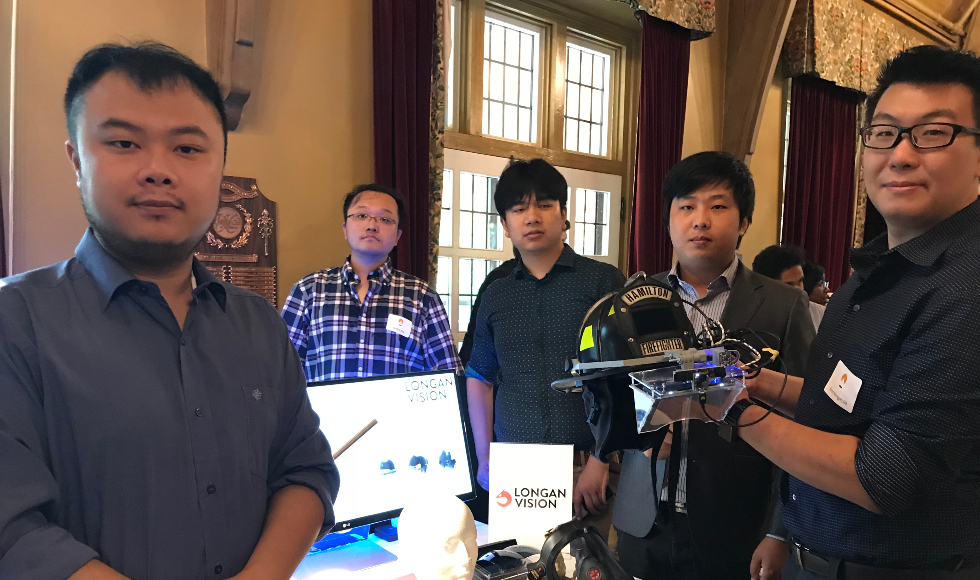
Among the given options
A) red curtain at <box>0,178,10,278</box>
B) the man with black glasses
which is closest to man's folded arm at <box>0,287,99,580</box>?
the man with black glasses

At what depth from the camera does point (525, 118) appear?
11.6ft

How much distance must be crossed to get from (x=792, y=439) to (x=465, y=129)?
103 inches

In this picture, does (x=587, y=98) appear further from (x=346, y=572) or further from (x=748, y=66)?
(x=346, y=572)

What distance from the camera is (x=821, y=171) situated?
16.1ft

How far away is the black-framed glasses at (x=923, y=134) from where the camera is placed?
3.13 feet

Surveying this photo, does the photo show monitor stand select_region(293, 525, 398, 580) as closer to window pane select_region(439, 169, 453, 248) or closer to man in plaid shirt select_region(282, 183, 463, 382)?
man in plaid shirt select_region(282, 183, 463, 382)

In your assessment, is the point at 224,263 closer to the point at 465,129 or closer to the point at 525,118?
the point at 465,129

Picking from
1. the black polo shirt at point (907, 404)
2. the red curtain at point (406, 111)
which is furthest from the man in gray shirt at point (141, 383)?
the red curtain at point (406, 111)

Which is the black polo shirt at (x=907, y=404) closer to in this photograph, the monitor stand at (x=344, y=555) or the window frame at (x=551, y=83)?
the monitor stand at (x=344, y=555)

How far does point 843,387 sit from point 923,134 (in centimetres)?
46

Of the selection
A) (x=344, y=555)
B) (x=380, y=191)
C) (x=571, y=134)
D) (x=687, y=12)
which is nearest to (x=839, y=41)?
(x=687, y=12)

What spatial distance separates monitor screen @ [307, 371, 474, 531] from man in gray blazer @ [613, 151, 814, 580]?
1.50 ft

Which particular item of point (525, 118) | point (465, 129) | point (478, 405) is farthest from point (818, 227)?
point (478, 405)

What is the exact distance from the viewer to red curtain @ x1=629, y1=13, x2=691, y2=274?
364 cm
